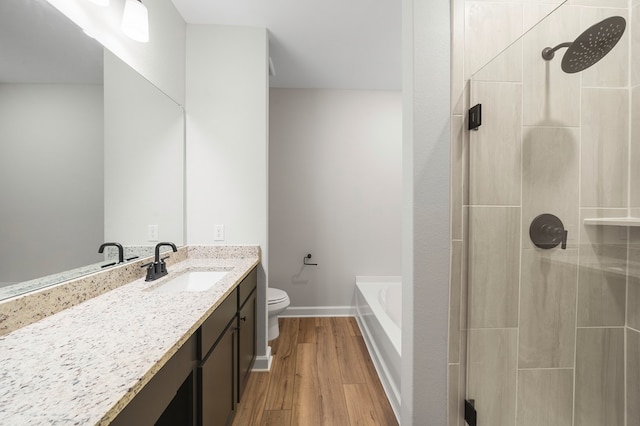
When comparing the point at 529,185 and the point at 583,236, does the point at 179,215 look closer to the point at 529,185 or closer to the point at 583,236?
the point at 529,185

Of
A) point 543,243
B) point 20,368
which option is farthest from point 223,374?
point 543,243

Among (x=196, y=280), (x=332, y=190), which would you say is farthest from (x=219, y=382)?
(x=332, y=190)

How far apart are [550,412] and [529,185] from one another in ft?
2.72

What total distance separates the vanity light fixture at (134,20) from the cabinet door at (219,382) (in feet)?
5.24

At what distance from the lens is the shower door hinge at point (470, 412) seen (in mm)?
1054

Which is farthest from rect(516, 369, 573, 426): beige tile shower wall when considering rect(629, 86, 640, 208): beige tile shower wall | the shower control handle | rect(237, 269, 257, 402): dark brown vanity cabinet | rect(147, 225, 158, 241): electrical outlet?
rect(147, 225, 158, 241): electrical outlet

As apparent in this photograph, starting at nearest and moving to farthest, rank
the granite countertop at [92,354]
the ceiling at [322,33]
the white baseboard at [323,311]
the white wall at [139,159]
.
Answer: the granite countertop at [92,354]
the white wall at [139,159]
the ceiling at [322,33]
the white baseboard at [323,311]

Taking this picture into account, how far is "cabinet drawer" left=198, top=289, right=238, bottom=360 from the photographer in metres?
1.01

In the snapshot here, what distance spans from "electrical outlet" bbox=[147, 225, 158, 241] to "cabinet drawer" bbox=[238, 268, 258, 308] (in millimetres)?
643

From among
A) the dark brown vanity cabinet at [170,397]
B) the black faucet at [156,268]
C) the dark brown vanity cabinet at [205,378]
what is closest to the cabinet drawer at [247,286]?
the dark brown vanity cabinet at [205,378]

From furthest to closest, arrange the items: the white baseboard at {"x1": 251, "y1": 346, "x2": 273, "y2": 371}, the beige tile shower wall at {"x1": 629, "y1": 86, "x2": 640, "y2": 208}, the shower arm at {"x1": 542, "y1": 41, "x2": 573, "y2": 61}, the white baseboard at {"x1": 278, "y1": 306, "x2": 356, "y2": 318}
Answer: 1. the white baseboard at {"x1": 278, "y1": 306, "x2": 356, "y2": 318}
2. the white baseboard at {"x1": 251, "y1": 346, "x2": 273, "y2": 371}
3. the shower arm at {"x1": 542, "y1": 41, "x2": 573, "y2": 61}
4. the beige tile shower wall at {"x1": 629, "y1": 86, "x2": 640, "y2": 208}

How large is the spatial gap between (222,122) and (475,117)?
1.71m

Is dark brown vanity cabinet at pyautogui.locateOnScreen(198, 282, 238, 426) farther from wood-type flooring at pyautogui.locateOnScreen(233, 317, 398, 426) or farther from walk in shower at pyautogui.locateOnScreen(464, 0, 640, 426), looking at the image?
walk in shower at pyautogui.locateOnScreen(464, 0, 640, 426)

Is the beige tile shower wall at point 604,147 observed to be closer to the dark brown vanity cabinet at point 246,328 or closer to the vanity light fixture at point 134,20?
the dark brown vanity cabinet at point 246,328
